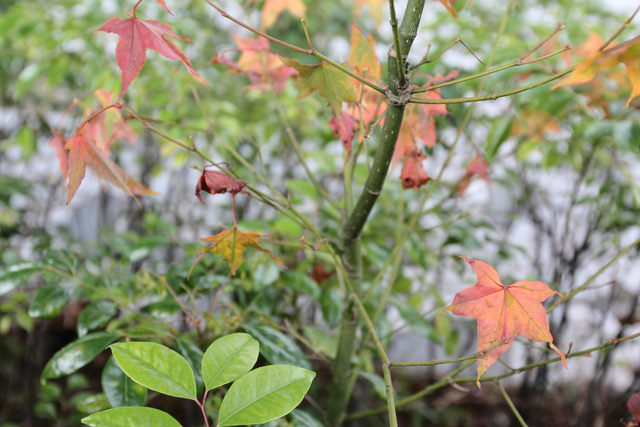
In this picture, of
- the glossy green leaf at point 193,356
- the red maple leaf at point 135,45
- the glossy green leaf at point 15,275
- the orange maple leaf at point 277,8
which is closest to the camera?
the red maple leaf at point 135,45

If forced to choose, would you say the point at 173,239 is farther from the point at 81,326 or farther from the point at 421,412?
the point at 421,412

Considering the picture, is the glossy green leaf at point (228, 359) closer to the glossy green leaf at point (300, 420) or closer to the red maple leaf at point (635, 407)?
the glossy green leaf at point (300, 420)

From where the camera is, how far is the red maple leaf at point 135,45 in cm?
42

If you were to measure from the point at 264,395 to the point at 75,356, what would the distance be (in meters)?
0.30

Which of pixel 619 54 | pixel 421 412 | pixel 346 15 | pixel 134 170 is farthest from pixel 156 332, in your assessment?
pixel 134 170

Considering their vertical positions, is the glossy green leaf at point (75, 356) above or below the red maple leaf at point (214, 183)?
below

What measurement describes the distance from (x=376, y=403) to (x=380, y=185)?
1267mm

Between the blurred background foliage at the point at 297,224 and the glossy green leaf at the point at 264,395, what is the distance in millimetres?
163

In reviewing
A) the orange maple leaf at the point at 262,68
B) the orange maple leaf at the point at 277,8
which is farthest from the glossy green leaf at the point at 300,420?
the orange maple leaf at the point at 277,8

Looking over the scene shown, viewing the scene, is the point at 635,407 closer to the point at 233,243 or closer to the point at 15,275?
the point at 233,243

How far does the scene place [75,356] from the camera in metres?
0.54

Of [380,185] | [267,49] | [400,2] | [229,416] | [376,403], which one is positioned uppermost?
[400,2]

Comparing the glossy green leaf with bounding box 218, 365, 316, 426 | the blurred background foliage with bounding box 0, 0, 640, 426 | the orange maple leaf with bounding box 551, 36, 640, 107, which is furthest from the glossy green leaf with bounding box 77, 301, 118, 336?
the orange maple leaf with bounding box 551, 36, 640, 107

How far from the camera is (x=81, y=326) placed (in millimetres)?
604
